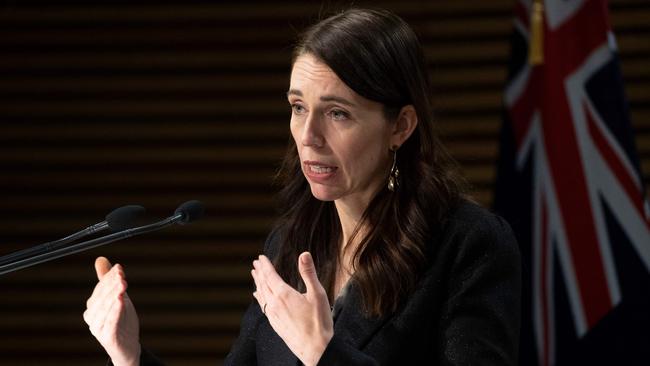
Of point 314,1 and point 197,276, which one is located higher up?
point 314,1

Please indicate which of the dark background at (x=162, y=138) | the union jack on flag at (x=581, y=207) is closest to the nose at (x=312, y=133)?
the union jack on flag at (x=581, y=207)

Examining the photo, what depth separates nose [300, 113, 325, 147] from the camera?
2246 millimetres

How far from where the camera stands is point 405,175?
2.41m

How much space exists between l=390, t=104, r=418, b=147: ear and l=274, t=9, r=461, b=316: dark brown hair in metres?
0.02

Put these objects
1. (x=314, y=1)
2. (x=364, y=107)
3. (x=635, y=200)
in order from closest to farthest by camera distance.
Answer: (x=364, y=107), (x=635, y=200), (x=314, y=1)

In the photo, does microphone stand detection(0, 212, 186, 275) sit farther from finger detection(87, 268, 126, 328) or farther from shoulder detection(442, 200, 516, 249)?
shoulder detection(442, 200, 516, 249)

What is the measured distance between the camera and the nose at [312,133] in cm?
225

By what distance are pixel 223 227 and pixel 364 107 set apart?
3353 millimetres

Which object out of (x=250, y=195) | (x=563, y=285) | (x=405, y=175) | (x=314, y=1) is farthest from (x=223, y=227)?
(x=405, y=175)

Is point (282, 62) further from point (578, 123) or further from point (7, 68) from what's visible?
point (578, 123)

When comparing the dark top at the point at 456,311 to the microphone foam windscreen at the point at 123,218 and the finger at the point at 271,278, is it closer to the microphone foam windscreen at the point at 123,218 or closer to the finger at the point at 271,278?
the finger at the point at 271,278

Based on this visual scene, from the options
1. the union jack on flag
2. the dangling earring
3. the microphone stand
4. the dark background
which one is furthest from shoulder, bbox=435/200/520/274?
the dark background

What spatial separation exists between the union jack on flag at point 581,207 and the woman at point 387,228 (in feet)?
4.62

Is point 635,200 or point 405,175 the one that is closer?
point 405,175
